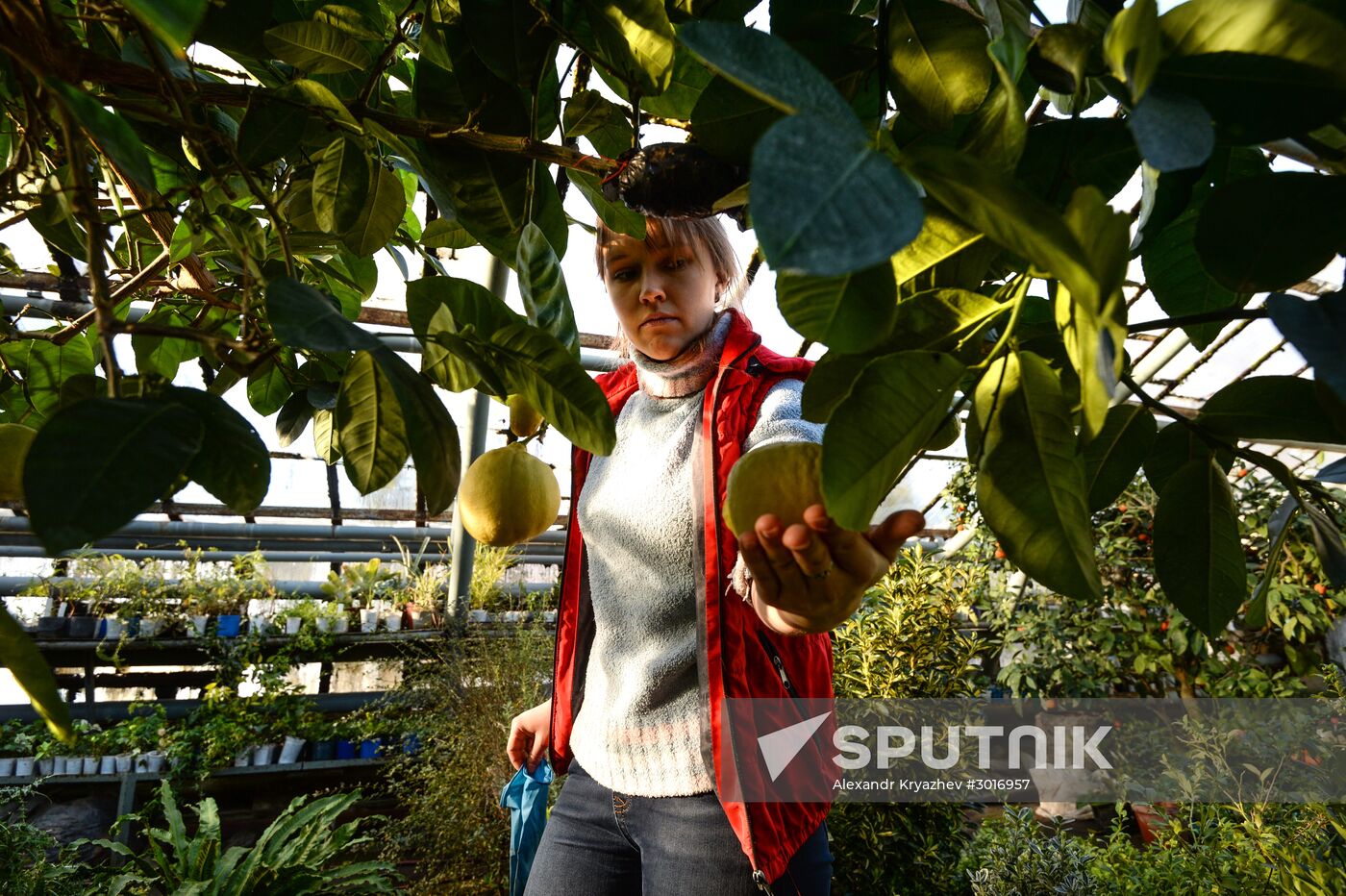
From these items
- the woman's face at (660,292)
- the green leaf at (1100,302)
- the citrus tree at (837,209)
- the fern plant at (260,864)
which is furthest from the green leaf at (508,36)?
the fern plant at (260,864)

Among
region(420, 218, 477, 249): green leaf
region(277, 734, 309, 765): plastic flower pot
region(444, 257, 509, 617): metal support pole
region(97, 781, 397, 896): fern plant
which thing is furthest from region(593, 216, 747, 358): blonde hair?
region(277, 734, 309, 765): plastic flower pot

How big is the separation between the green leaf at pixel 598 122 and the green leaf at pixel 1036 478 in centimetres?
40

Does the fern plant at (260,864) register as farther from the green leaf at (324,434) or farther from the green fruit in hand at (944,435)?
the green fruit in hand at (944,435)

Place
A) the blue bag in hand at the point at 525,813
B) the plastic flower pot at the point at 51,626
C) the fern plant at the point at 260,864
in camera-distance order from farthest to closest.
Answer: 1. the plastic flower pot at the point at 51,626
2. the fern plant at the point at 260,864
3. the blue bag in hand at the point at 525,813

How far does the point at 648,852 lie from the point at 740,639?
0.33 metres

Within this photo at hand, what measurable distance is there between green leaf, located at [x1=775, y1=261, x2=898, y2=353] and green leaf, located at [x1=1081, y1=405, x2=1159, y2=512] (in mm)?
236

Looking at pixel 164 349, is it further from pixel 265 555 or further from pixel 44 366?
pixel 265 555

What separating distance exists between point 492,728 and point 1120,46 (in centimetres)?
463

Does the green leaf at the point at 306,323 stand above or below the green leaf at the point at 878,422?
above

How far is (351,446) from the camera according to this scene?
0.45 m

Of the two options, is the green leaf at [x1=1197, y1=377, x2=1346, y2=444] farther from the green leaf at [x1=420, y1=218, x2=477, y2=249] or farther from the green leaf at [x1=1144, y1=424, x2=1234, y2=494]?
the green leaf at [x1=420, y1=218, x2=477, y2=249]

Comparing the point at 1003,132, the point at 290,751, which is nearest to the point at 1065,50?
the point at 1003,132

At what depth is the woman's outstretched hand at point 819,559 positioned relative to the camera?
1.51ft

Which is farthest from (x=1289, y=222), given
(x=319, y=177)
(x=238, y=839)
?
(x=238, y=839)
